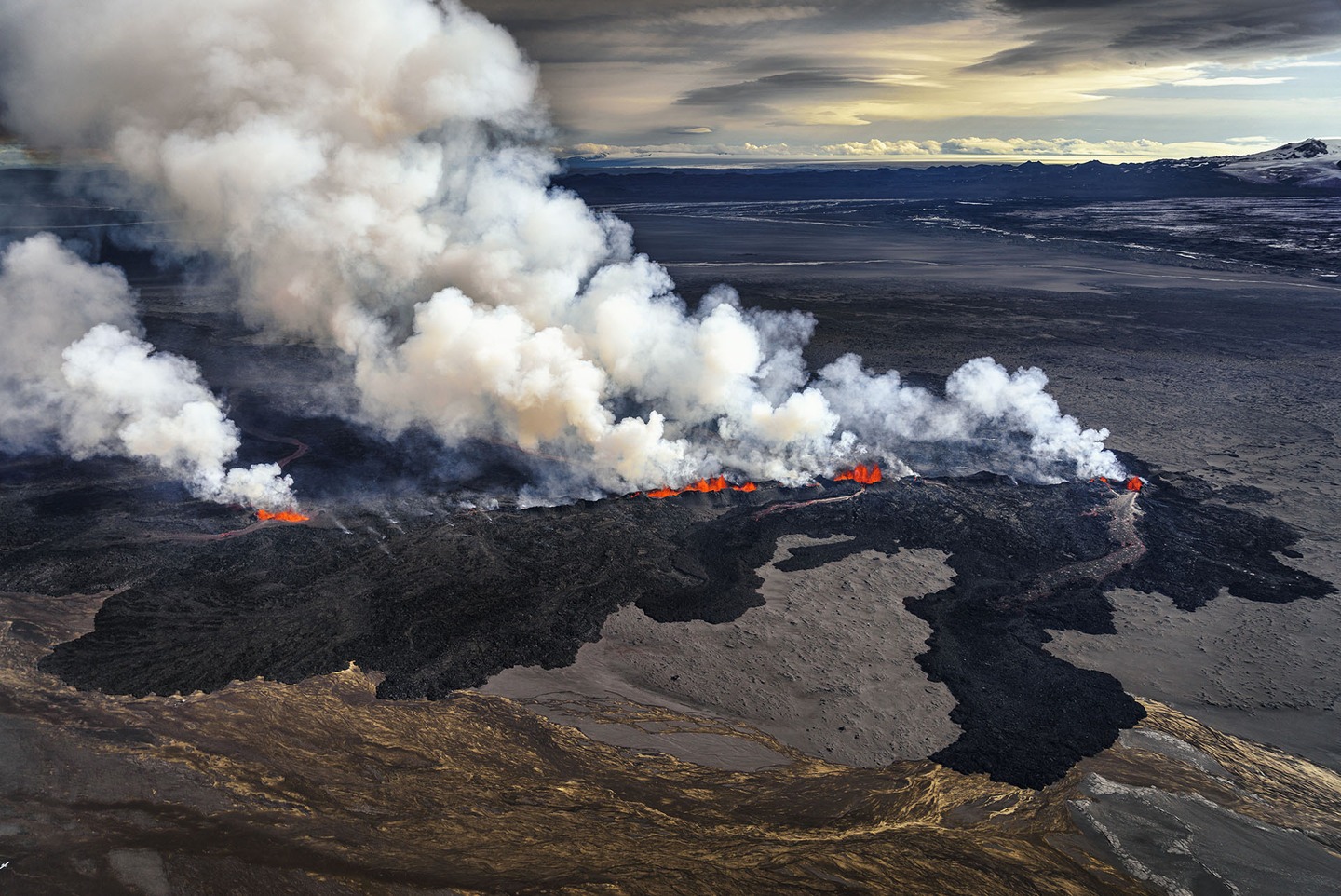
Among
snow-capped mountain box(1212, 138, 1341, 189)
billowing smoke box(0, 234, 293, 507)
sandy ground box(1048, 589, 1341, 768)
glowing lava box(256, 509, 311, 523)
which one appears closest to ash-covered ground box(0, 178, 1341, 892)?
sandy ground box(1048, 589, 1341, 768)

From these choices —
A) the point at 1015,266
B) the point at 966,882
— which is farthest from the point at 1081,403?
the point at 1015,266

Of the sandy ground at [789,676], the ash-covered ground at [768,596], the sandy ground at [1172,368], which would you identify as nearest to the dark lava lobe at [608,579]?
the ash-covered ground at [768,596]

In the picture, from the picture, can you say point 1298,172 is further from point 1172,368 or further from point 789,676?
point 789,676

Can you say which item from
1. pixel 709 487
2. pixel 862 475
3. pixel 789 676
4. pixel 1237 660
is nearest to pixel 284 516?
pixel 709 487

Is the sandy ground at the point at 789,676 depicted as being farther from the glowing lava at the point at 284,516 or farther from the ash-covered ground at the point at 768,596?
the glowing lava at the point at 284,516

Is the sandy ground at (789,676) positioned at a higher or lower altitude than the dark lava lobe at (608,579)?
lower

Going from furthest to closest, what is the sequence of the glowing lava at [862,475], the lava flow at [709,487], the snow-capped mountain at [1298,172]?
the snow-capped mountain at [1298,172] < the glowing lava at [862,475] < the lava flow at [709,487]

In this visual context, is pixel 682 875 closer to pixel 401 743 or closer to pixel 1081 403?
pixel 401 743
